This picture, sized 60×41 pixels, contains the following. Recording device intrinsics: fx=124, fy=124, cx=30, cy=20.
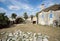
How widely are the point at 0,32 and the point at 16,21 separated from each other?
55 centimetres

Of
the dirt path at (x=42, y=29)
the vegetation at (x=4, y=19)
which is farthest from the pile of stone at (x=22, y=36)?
the vegetation at (x=4, y=19)

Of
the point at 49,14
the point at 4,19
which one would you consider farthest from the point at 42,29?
the point at 49,14

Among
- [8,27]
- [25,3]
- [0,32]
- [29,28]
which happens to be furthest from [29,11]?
[0,32]

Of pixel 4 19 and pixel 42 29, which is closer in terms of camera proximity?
pixel 42 29

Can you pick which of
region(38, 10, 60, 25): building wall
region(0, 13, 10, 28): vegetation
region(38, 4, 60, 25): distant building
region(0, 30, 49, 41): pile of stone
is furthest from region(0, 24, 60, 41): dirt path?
region(38, 4, 60, 25): distant building

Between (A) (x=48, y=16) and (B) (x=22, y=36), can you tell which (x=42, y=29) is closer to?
(B) (x=22, y=36)

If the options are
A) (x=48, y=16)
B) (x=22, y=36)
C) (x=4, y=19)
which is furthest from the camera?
(x=48, y=16)

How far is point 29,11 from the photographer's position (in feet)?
11.9

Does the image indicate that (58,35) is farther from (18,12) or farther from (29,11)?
(18,12)

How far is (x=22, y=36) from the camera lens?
3428mm

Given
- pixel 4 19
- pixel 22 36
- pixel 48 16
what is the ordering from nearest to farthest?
pixel 22 36, pixel 4 19, pixel 48 16

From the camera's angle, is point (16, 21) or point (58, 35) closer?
point (58, 35)

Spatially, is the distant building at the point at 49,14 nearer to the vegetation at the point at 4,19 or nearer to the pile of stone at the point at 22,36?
the pile of stone at the point at 22,36

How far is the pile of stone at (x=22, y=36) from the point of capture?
338cm
